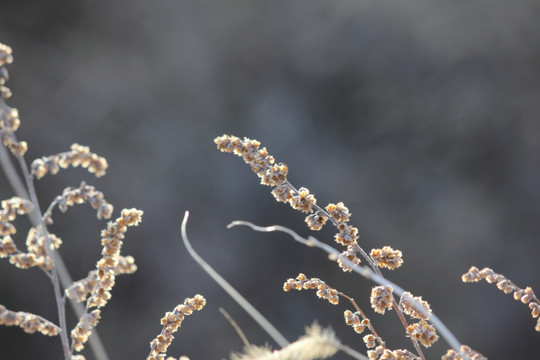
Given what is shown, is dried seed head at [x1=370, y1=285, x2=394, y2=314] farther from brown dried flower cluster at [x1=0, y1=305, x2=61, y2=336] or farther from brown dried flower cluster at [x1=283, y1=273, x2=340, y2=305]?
brown dried flower cluster at [x1=0, y1=305, x2=61, y2=336]

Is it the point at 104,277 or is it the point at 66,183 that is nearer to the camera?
the point at 104,277

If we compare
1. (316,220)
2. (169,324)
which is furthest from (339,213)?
(169,324)

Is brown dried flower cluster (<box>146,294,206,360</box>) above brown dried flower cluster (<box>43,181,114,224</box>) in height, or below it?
below

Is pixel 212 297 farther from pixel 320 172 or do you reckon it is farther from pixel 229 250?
pixel 320 172

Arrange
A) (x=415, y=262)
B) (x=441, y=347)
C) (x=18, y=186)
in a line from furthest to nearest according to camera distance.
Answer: (x=415, y=262) < (x=441, y=347) < (x=18, y=186)

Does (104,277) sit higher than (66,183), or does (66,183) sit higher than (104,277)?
(66,183)

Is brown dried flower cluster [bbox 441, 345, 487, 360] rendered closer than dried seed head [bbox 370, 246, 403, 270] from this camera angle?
Yes

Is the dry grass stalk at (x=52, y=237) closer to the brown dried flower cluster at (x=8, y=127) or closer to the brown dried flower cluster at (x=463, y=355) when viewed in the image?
the brown dried flower cluster at (x=8, y=127)

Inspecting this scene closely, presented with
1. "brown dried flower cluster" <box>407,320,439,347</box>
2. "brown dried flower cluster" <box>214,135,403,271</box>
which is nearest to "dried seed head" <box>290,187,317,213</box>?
"brown dried flower cluster" <box>214,135,403,271</box>

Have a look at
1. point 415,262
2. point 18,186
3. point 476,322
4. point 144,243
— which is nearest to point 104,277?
point 18,186
